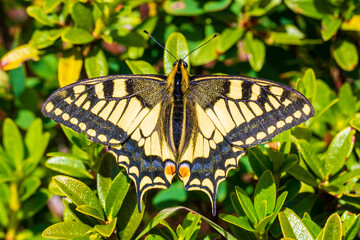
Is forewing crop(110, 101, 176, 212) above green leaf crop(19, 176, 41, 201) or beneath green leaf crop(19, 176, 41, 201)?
above

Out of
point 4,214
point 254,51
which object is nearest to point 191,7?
point 254,51

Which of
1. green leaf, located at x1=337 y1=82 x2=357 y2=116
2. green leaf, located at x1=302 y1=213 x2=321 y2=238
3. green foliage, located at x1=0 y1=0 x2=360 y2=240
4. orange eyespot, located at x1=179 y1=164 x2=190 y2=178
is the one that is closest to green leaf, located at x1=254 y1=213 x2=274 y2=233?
green foliage, located at x1=0 y1=0 x2=360 y2=240

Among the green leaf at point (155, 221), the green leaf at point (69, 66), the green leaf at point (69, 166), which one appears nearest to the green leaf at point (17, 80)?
the green leaf at point (69, 66)

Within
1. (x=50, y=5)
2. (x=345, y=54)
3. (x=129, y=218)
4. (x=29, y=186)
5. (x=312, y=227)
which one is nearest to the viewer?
(x=312, y=227)

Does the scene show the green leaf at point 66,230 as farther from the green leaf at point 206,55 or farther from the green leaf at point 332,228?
the green leaf at point 206,55

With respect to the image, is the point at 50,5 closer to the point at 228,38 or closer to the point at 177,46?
the point at 177,46

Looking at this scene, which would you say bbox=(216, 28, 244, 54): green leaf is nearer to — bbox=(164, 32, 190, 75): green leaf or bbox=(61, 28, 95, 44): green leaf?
bbox=(164, 32, 190, 75): green leaf
